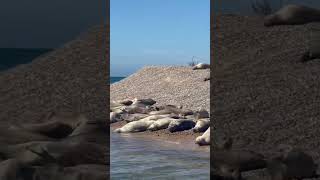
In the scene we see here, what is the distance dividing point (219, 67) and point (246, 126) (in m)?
4.20

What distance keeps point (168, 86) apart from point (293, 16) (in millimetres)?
11226

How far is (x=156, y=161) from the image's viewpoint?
11.6 meters

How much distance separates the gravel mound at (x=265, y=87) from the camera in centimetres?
1159

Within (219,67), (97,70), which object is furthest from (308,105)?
(97,70)

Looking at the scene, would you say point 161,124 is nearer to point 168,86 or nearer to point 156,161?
point 156,161

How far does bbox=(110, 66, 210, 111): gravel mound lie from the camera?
23438 millimetres

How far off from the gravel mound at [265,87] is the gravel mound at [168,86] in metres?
4.79

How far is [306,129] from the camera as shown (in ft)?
37.9

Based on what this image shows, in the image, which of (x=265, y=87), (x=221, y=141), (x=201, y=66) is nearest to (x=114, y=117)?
(x=265, y=87)

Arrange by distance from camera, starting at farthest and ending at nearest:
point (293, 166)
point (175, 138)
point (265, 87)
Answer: point (175, 138), point (265, 87), point (293, 166)

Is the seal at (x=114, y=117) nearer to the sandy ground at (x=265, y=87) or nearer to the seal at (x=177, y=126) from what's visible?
the seal at (x=177, y=126)

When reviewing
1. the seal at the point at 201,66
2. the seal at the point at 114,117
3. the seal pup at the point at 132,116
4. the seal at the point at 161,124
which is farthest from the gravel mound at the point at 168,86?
the seal at the point at 161,124

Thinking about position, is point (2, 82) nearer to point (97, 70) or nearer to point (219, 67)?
point (97, 70)

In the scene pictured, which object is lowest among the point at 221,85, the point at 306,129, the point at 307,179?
the point at 307,179
